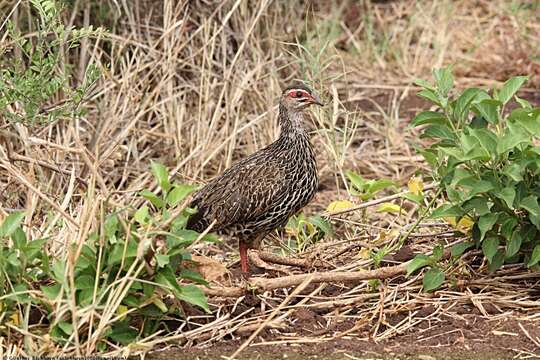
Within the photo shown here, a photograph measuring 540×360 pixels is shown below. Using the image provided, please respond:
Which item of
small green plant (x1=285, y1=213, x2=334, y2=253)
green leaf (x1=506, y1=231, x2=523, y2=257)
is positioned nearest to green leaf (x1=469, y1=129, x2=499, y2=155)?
green leaf (x1=506, y1=231, x2=523, y2=257)

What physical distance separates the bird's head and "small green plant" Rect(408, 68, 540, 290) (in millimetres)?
1075

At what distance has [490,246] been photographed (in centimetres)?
544

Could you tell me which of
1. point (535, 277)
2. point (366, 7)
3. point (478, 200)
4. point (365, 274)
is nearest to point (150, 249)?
point (365, 274)

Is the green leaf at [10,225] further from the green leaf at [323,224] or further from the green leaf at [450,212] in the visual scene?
the green leaf at [323,224]

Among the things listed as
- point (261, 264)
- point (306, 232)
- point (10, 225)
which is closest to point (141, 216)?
point (10, 225)

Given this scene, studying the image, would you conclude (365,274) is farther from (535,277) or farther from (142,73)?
(142,73)

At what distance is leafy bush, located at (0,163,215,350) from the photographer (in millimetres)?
4750

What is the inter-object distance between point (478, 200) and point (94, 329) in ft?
6.22

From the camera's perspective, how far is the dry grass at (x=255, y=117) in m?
5.50

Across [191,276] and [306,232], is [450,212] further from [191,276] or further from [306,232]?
[306,232]

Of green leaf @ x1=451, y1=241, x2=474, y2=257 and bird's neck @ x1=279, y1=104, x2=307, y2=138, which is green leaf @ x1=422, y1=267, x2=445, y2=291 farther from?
bird's neck @ x1=279, y1=104, x2=307, y2=138

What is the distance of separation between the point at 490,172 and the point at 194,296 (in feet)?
5.00

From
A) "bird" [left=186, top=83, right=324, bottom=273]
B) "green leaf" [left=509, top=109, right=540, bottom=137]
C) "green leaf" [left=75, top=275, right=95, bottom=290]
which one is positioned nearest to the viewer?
"green leaf" [left=75, top=275, right=95, bottom=290]

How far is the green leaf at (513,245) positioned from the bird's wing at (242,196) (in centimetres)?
139
